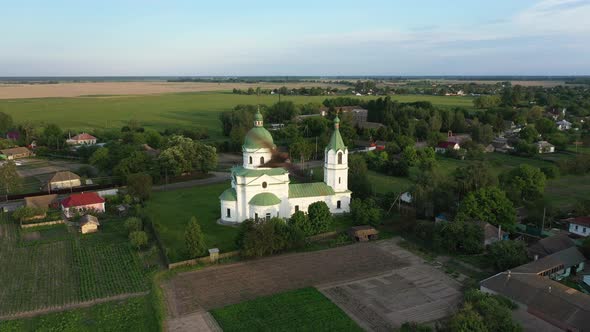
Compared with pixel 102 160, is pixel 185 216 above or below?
below

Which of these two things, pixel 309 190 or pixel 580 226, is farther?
pixel 309 190

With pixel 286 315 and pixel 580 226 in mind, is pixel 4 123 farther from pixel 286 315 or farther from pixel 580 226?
pixel 580 226

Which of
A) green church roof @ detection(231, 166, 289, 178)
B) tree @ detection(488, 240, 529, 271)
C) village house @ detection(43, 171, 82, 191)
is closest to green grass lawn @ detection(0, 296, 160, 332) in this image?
green church roof @ detection(231, 166, 289, 178)

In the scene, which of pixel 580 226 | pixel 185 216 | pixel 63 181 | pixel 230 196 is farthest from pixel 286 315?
pixel 63 181

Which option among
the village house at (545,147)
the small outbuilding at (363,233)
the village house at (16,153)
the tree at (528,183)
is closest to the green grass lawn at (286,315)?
the small outbuilding at (363,233)

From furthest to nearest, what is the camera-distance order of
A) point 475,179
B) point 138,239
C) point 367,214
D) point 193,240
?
point 475,179
point 367,214
point 138,239
point 193,240

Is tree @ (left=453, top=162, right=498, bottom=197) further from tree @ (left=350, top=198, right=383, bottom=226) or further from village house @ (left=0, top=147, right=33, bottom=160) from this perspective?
village house @ (left=0, top=147, right=33, bottom=160)

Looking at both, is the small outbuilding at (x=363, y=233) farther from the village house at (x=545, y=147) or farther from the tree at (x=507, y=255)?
the village house at (x=545, y=147)

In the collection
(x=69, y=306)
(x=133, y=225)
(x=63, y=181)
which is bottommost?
(x=69, y=306)
